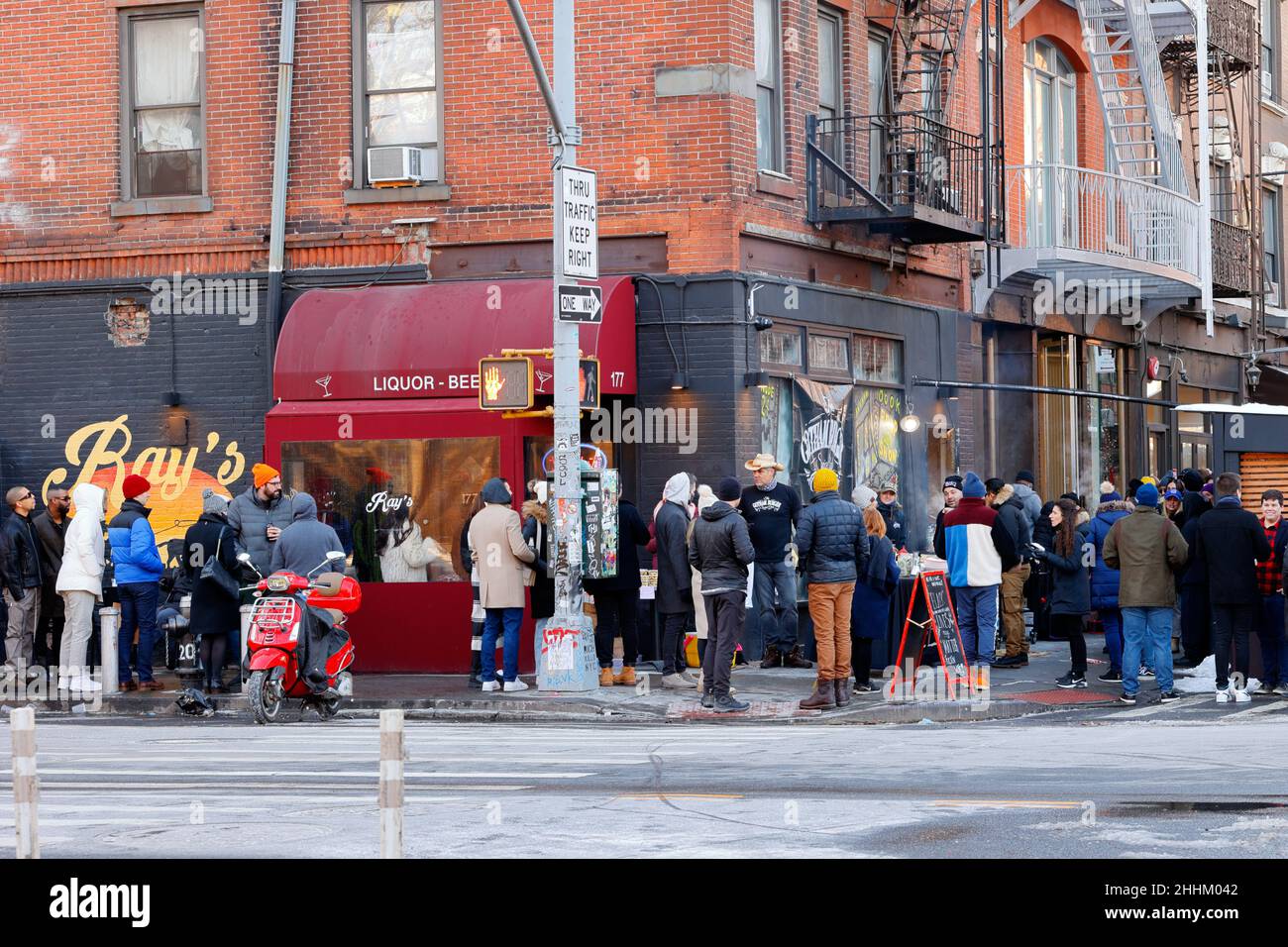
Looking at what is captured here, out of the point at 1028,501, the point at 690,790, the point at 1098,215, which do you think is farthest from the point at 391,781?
the point at 1098,215

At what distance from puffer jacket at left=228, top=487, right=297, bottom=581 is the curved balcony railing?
11511 millimetres

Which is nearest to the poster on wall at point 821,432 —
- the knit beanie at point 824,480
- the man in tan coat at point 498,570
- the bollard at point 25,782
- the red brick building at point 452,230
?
the red brick building at point 452,230

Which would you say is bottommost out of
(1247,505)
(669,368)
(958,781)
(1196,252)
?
(958,781)

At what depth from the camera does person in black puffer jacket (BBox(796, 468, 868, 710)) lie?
1612 centimetres

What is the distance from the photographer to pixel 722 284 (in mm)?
20453

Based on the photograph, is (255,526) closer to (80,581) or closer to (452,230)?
(80,581)

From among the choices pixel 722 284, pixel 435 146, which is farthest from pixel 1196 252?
pixel 435 146

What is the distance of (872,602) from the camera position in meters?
17.4

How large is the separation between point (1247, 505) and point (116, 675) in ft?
37.3

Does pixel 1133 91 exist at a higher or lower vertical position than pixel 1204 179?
higher

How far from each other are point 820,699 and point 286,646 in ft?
14.2

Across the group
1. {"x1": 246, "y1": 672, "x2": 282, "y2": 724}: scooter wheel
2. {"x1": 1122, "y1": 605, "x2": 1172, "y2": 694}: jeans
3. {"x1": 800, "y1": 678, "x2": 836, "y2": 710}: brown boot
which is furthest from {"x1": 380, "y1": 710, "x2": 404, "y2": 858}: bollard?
{"x1": 1122, "y1": 605, "x2": 1172, "y2": 694}: jeans

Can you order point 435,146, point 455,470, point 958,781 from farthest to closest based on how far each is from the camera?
point 435,146
point 455,470
point 958,781
